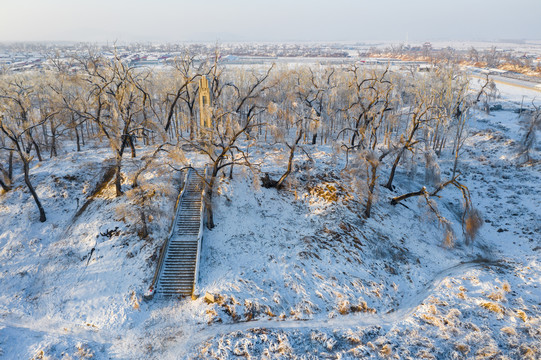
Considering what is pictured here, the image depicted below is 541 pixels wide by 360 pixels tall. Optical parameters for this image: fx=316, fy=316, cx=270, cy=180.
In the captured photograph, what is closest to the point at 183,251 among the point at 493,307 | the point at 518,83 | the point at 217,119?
the point at 217,119

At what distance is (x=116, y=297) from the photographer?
17.2 m

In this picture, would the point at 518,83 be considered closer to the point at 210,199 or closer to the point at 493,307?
the point at 493,307

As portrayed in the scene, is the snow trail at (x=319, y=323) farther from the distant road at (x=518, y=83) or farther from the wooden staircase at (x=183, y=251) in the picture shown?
the distant road at (x=518, y=83)

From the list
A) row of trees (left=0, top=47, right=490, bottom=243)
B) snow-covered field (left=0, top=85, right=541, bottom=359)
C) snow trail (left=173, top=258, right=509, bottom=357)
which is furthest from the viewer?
row of trees (left=0, top=47, right=490, bottom=243)

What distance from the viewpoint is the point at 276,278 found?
18312 millimetres

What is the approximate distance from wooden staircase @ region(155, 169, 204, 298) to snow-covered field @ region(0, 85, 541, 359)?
73 cm

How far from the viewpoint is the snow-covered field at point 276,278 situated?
14844 mm

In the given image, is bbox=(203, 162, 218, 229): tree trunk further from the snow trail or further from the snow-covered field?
the snow trail

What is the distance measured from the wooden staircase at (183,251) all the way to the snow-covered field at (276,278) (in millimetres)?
Result: 730

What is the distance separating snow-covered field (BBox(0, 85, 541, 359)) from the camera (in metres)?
14.8

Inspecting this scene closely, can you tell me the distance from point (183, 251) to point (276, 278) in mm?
5898

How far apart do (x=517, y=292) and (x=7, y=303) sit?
93.3 ft

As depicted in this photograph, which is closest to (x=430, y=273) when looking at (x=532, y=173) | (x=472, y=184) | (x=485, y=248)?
(x=485, y=248)

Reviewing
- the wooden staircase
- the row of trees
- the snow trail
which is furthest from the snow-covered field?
the row of trees
